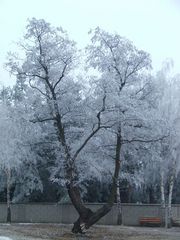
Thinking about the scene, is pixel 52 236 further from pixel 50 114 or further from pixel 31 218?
pixel 31 218

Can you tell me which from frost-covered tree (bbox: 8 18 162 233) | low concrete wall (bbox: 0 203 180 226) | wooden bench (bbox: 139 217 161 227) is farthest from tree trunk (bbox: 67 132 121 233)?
low concrete wall (bbox: 0 203 180 226)

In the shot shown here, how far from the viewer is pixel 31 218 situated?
3991cm

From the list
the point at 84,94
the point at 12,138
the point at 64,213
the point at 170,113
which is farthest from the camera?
the point at 64,213

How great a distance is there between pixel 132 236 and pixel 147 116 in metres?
6.46

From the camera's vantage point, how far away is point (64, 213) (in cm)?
3909

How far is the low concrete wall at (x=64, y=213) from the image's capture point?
37.6 m

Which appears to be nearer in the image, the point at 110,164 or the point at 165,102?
the point at 110,164

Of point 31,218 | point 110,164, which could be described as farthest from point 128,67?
point 31,218

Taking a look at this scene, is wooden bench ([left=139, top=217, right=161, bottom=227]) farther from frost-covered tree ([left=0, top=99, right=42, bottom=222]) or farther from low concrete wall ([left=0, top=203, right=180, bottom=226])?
frost-covered tree ([left=0, top=99, right=42, bottom=222])

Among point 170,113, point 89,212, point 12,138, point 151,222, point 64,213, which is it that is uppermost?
point 170,113

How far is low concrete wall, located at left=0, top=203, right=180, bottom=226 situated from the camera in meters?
37.6

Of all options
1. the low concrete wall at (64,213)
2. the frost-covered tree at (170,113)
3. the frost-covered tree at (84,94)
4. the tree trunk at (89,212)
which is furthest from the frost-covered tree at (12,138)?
the frost-covered tree at (170,113)

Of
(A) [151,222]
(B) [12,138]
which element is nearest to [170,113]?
(A) [151,222]

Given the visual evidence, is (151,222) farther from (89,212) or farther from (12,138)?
(12,138)
